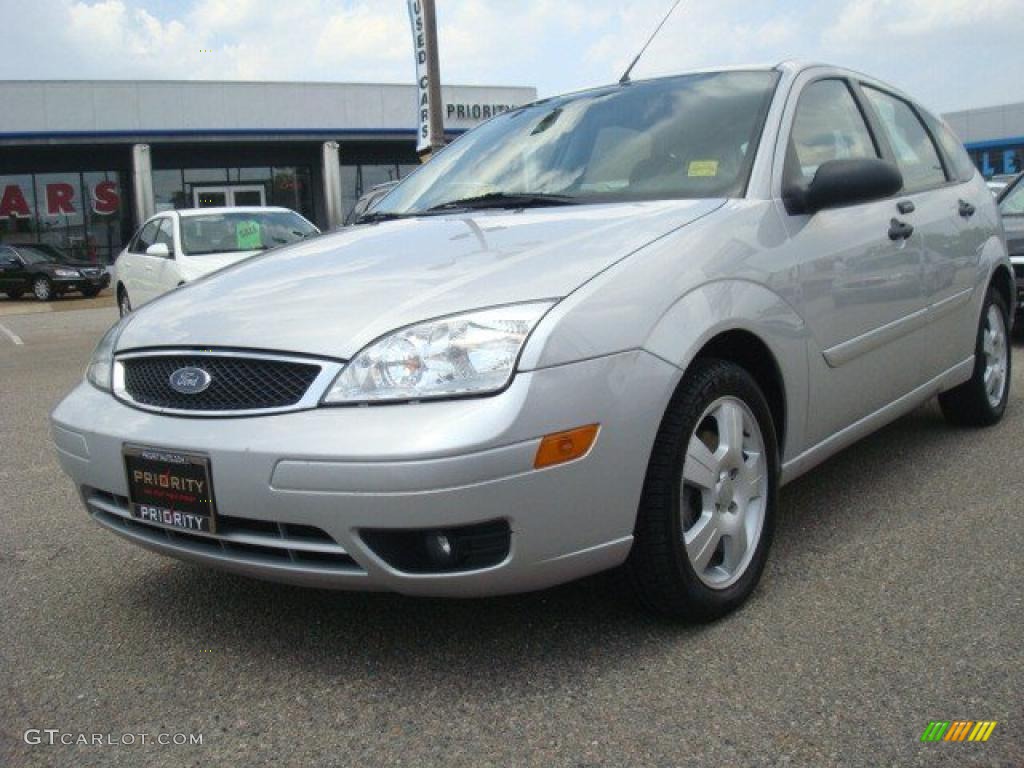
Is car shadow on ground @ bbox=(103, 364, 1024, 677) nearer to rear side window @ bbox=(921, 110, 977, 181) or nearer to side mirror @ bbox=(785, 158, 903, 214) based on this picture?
side mirror @ bbox=(785, 158, 903, 214)

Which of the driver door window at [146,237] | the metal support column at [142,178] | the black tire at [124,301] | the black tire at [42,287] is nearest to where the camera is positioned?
the driver door window at [146,237]

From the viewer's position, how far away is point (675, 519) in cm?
247

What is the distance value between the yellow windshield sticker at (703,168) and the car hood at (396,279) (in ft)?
0.74

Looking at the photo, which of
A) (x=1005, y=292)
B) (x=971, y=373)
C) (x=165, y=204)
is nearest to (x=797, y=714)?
(x=971, y=373)

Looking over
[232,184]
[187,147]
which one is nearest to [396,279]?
[187,147]

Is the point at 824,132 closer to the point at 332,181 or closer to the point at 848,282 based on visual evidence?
the point at 848,282

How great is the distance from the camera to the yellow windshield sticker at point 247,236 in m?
10.0

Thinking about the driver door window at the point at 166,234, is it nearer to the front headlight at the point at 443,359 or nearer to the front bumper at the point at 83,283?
the front headlight at the point at 443,359

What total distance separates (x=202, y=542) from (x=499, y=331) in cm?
92

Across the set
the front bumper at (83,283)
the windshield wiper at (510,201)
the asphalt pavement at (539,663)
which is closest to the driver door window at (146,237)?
the asphalt pavement at (539,663)

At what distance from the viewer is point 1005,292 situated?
16.0ft

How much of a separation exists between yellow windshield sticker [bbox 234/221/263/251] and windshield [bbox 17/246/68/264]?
557 inches

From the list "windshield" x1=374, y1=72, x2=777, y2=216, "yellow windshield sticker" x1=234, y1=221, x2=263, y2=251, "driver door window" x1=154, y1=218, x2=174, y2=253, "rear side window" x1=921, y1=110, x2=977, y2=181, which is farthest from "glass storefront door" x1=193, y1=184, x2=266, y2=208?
"windshield" x1=374, y1=72, x2=777, y2=216

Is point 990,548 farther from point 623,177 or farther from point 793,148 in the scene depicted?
point 623,177
